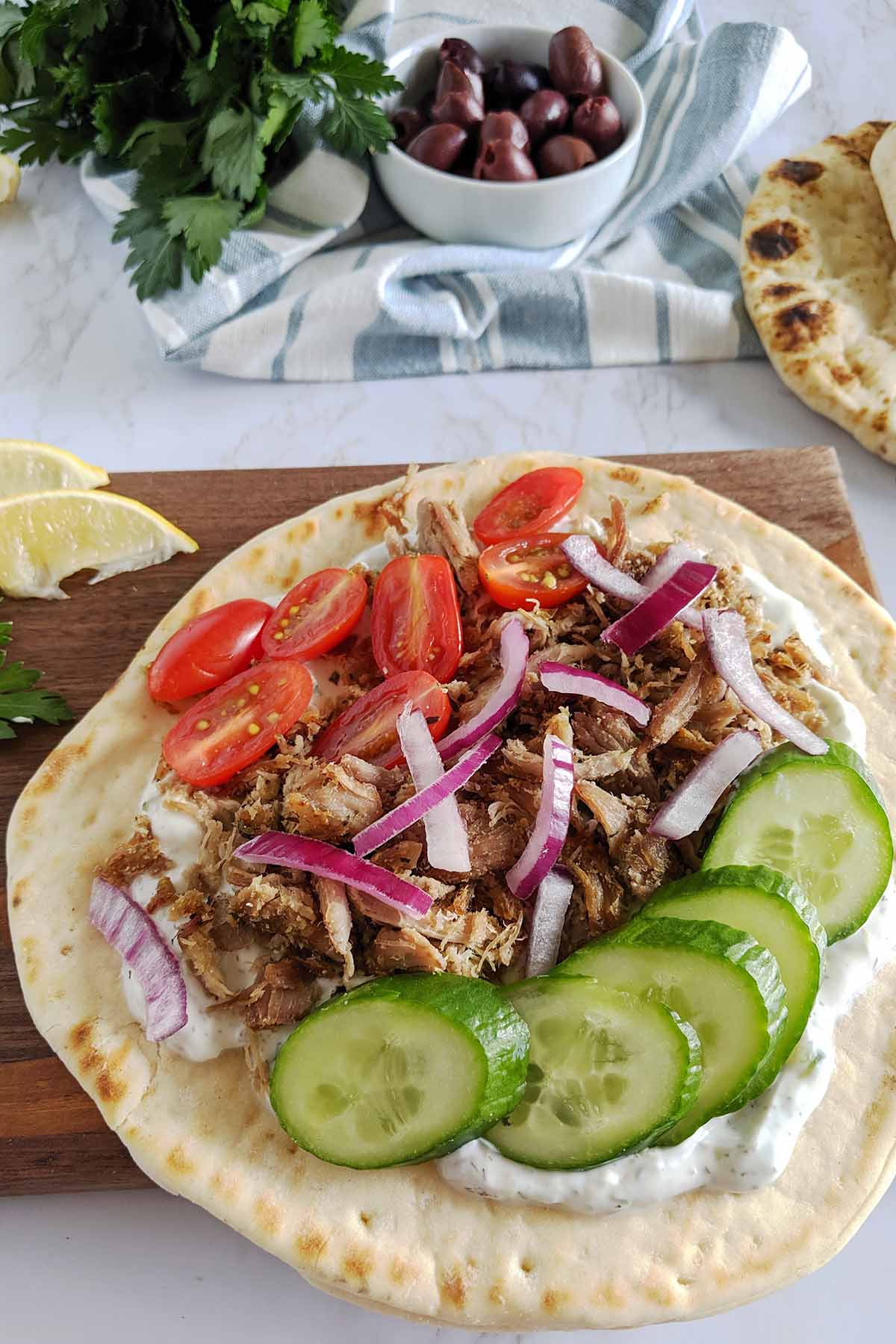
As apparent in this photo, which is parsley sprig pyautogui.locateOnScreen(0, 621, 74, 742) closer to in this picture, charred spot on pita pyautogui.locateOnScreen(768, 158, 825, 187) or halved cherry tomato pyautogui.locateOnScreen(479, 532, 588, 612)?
halved cherry tomato pyautogui.locateOnScreen(479, 532, 588, 612)

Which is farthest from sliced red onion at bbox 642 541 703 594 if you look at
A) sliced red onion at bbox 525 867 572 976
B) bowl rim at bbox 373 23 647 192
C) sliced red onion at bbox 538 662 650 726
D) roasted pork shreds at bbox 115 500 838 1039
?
bowl rim at bbox 373 23 647 192

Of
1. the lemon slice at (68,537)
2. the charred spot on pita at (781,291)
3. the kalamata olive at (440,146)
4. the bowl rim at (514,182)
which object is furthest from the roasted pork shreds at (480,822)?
the kalamata olive at (440,146)

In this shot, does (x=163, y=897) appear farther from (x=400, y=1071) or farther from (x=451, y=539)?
(x=451, y=539)

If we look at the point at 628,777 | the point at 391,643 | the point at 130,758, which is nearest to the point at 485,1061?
the point at 628,777

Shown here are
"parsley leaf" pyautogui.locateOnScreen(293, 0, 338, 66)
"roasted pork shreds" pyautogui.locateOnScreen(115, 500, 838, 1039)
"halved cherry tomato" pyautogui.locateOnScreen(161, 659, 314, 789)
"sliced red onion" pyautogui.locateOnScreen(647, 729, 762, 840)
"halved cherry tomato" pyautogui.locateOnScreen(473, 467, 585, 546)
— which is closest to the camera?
"roasted pork shreds" pyautogui.locateOnScreen(115, 500, 838, 1039)

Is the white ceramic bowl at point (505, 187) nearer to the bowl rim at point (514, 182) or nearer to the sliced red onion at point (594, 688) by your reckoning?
the bowl rim at point (514, 182)

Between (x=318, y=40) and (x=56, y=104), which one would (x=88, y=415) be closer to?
(x=56, y=104)

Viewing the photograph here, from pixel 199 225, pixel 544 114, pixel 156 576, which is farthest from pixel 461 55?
pixel 156 576
